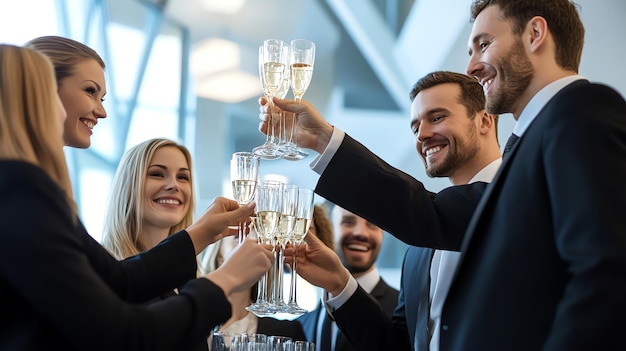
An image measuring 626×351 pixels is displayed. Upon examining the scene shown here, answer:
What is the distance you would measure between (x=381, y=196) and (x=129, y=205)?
1.26 m

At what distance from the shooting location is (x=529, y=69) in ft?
6.84

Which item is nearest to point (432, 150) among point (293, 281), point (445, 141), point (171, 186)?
point (445, 141)

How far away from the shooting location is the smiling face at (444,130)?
9.34 ft

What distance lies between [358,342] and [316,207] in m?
1.61

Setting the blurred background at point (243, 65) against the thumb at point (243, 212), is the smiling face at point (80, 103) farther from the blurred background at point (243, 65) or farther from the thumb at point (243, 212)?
the blurred background at point (243, 65)

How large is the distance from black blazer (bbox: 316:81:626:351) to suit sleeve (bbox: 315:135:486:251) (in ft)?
0.89

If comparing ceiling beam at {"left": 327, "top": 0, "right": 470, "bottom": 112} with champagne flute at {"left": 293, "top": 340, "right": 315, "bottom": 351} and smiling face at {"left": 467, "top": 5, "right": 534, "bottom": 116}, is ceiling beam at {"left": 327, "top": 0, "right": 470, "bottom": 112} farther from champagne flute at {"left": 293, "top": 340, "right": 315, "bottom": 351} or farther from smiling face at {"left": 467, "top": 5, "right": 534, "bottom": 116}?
champagne flute at {"left": 293, "top": 340, "right": 315, "bottom": 351}

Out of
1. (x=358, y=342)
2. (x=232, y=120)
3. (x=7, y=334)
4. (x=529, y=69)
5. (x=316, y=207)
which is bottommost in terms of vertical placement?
(x=358, y=342)

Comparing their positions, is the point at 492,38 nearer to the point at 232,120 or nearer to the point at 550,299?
the point at 550,299

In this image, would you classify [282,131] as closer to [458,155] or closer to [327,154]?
[327,154]

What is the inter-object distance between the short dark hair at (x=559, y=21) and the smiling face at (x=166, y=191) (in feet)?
5.09

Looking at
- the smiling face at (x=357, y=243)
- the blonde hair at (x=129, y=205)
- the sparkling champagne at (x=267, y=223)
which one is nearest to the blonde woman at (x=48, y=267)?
the sparkling champagne at (x=267, y=223)

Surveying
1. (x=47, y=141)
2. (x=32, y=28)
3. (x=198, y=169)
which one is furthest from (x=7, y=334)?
(x=198, y=169)

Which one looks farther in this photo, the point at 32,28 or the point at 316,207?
the point at 32,28
